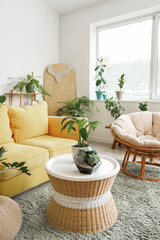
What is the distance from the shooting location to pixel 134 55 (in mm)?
4102

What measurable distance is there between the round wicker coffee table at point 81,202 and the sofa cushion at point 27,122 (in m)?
1.15

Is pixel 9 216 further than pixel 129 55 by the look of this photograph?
No

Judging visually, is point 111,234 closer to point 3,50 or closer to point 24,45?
point 3,50

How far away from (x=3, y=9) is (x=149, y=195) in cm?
357

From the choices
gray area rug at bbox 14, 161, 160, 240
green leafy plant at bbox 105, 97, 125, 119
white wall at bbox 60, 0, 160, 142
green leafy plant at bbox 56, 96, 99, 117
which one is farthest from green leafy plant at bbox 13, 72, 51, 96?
gray area rug at bbox 14, 161, 160, 240

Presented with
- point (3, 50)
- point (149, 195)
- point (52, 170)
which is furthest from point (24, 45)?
point (149, 195)

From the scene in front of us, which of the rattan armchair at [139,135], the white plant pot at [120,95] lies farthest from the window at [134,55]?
the rattan armchair at [139,135]

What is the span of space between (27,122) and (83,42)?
103 inches

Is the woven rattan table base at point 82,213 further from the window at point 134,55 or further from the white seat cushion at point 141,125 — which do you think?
the window at point 134,55

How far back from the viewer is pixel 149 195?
1.95 meters

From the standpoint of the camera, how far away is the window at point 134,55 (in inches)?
152

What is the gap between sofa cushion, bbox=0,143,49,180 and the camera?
1794mm

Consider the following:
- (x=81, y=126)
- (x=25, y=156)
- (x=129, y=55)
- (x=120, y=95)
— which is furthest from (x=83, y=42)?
(x=25, y=156)

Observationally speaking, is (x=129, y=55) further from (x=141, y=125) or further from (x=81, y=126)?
(x=81, y=126)
